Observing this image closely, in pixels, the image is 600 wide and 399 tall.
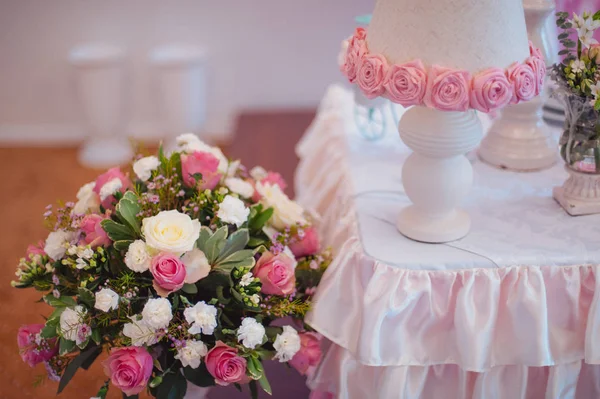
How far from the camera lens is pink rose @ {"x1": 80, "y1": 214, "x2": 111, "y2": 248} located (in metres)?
1.15

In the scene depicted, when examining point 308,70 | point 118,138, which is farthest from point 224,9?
point 118,138

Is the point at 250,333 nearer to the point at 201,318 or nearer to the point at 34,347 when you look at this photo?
the point at 201,318

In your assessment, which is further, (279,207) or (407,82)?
(279,207)

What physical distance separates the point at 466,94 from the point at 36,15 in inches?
131

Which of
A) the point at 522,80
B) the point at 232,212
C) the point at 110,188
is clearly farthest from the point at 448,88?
the point at 110,188

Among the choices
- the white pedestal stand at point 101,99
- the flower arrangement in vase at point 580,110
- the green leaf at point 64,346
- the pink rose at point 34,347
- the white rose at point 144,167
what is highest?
the flower arrangement in vase at point 580,110

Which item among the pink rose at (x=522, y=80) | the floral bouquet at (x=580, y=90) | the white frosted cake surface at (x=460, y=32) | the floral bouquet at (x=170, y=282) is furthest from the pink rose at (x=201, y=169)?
the floral bouquet at (x=580, y=90)

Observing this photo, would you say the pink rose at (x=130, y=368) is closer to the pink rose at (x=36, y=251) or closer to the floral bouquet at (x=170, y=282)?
the floral bouquet at (x=170, y=282)

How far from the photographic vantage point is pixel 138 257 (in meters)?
1.08

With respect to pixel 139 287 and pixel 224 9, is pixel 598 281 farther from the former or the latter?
pixel 224 9

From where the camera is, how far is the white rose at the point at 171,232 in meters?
1.08

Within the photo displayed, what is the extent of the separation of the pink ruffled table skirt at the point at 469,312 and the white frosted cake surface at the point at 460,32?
1.16ft

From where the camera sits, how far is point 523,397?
1182 mm

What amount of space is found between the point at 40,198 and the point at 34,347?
6.74 feet
